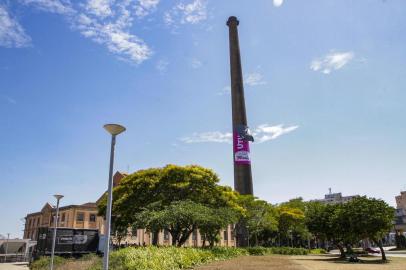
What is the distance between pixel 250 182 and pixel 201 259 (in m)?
35.1

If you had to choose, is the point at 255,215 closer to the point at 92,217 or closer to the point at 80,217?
the point at 92,217

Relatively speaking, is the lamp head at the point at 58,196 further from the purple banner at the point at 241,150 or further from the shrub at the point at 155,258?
the purple banner at the point at 241,150

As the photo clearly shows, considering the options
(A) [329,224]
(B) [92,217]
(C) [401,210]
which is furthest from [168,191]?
(C) [401,210]

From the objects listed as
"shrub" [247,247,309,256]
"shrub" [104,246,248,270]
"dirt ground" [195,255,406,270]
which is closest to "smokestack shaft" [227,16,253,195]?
"shrub" [247,247,309,256]

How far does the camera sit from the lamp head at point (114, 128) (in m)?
12.1

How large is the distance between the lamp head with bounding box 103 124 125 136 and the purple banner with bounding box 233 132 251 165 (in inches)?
2007

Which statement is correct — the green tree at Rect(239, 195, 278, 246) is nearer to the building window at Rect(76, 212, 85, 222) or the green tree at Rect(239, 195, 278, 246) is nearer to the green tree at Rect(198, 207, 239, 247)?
the green tree at Rect(198, 207, 239, 247)

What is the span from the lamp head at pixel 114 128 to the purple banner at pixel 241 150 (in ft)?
167

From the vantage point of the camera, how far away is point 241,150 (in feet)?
206

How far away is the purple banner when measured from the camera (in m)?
62.4

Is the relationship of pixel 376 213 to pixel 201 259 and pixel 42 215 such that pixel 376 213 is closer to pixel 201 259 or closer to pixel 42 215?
pixel 201 259

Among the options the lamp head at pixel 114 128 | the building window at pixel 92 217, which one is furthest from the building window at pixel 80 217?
the lamp head at pixel 114 128

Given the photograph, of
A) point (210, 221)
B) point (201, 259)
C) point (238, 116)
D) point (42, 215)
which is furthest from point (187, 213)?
point (42, 215)

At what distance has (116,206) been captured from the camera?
41562 mm
